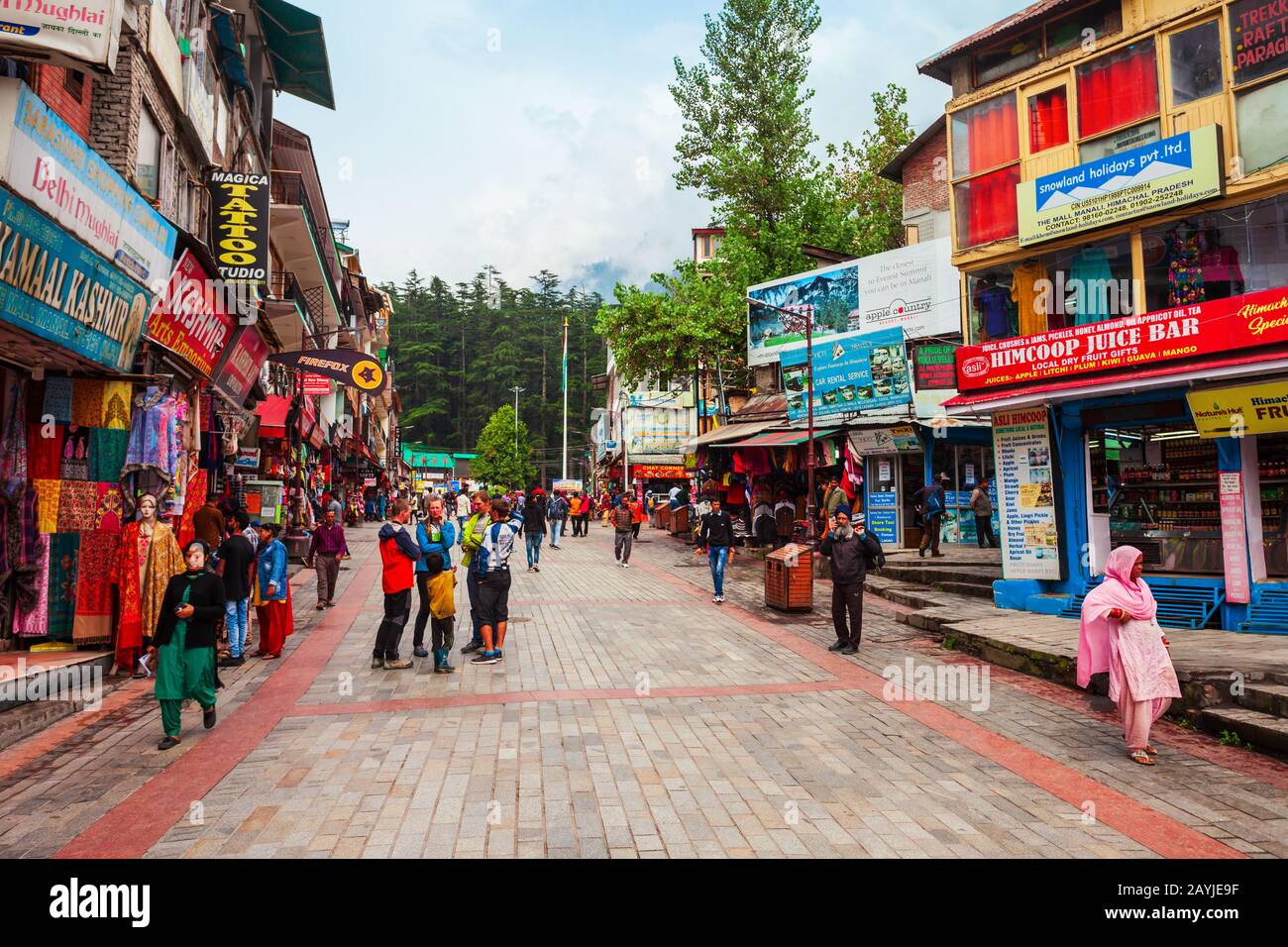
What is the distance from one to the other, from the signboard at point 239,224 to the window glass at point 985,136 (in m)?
12.4

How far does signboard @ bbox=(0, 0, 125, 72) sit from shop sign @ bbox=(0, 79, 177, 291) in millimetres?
126

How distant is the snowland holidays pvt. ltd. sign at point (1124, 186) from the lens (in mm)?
10773

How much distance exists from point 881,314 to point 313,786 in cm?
2130

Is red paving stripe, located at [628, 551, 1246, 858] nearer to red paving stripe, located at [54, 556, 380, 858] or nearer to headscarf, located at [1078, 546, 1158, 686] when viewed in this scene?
headscarf, located at [1078, 546, 1158, 686]

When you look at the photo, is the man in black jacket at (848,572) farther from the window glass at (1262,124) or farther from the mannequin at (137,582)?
the mannequin at (137,582)

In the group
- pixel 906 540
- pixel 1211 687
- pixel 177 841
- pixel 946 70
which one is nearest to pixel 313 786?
pixel 177 841

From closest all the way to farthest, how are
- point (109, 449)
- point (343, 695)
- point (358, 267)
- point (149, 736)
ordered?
point (149, 736), point (343, 695), point (109, 449), point (358, 267)

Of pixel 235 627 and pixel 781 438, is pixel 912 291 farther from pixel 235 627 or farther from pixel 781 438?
pixel 235 627

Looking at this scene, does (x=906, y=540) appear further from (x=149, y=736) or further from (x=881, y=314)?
(x=149, y=736)

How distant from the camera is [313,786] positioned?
16.8ft

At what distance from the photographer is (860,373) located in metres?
21.8

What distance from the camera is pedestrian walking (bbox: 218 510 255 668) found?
8703 mm

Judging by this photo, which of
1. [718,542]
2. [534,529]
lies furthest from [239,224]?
[718,542]

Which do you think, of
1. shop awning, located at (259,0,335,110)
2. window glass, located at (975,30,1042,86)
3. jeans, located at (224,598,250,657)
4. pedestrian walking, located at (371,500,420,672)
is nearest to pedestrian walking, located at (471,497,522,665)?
pedestrian walking, located at (371,500,420,672)
